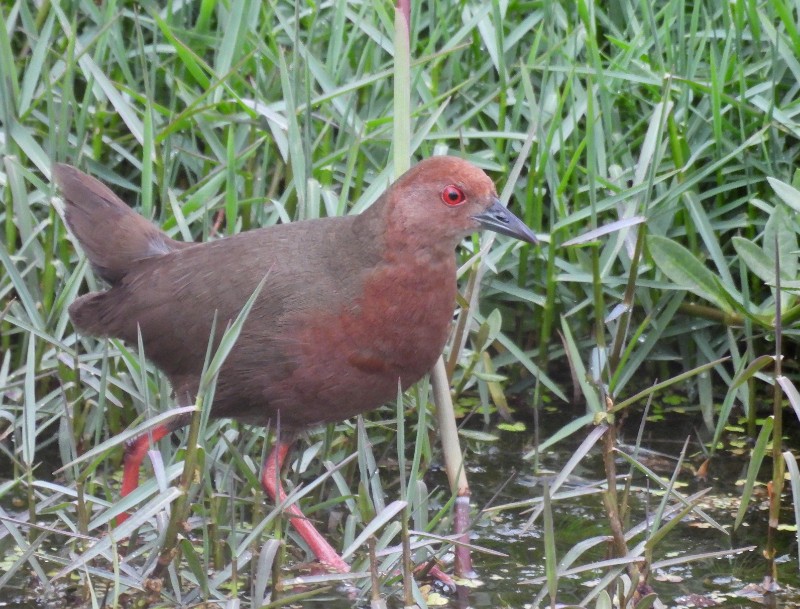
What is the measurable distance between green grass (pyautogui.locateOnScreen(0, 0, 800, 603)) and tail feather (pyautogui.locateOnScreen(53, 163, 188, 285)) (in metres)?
0.08

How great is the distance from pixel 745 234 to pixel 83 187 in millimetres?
1972

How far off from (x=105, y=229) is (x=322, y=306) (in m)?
0.76

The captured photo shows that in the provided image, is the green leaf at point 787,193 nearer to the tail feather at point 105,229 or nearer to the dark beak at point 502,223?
the dark beak at point 502,223

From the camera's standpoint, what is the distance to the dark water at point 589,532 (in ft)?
10.8

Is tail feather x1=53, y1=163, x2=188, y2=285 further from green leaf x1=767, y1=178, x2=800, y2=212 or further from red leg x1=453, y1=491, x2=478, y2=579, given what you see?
green leaf x1=767, y1=178, x2=800, y2=212

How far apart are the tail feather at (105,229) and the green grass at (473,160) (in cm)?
8

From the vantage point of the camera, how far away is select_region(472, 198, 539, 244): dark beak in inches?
136

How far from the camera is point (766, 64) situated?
4297mm

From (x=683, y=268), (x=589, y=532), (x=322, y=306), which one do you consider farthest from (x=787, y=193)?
(x=322, y=306)

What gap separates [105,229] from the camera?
3.80 m

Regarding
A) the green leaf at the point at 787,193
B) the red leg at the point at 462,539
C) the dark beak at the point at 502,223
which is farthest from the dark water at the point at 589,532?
the green leaf at the point at 787,193

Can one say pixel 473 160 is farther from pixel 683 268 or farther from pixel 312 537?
pixel 312 537

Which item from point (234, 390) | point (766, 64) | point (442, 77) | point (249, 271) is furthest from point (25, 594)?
point (766, 64)

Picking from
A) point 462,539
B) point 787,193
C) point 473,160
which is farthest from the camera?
point 473,160
